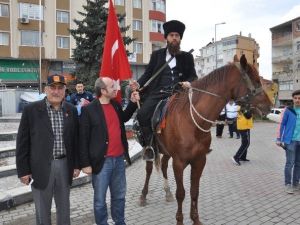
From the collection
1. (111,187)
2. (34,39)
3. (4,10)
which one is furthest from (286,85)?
(111,187)

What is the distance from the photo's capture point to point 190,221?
17.6 ft

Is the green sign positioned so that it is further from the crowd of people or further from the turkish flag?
the crowd of people

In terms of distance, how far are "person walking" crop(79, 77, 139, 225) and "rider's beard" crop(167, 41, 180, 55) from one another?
145cm

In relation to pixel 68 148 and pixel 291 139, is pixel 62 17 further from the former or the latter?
pixel 68 148

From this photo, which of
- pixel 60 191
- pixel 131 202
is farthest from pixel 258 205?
pixel 60 191

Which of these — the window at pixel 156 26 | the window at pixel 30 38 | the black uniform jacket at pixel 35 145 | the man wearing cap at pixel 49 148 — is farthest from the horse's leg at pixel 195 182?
the window at pixel 156 26

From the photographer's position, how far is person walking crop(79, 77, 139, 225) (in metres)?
4.18

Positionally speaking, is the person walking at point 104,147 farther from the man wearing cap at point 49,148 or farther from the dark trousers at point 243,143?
the dark trousers at point 243,143

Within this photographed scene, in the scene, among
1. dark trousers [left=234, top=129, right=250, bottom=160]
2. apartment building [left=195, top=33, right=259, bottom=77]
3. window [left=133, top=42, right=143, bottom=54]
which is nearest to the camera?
dark trousers [left=234, top=129, right=250, bottom=160]

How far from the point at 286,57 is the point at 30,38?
45.1m

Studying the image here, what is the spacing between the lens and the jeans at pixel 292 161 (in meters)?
7.10

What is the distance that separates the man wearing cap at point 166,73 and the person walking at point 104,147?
0.94m

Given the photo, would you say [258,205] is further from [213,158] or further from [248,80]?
[213,158]

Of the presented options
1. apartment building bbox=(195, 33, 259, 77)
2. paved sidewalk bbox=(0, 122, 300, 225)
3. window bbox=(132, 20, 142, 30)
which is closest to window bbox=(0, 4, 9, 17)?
window bbox=(132, 20, 142, 30)
